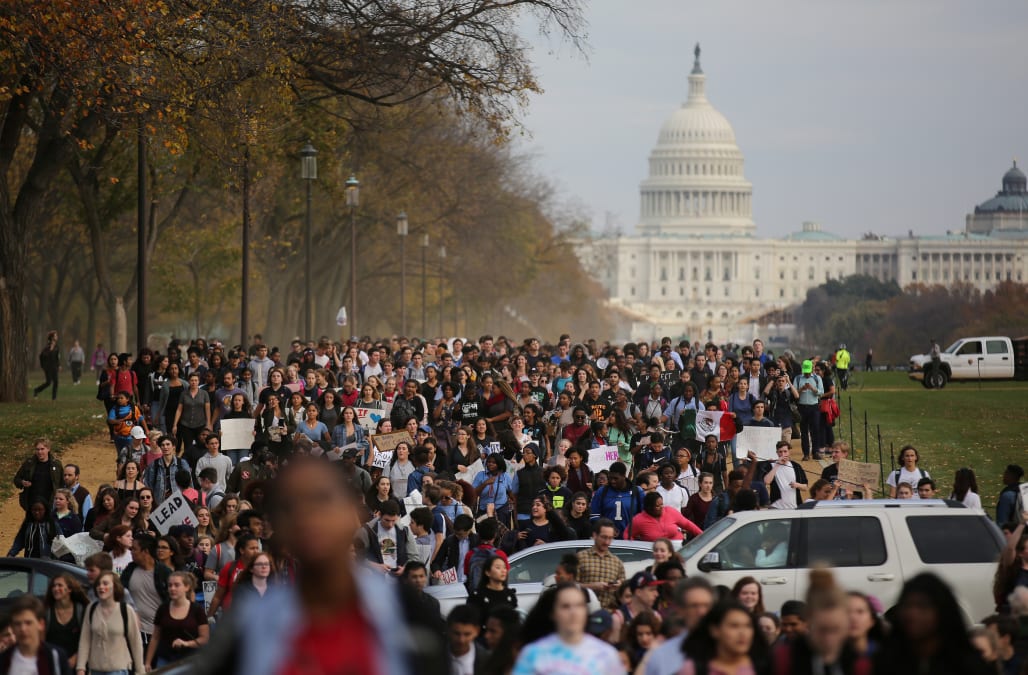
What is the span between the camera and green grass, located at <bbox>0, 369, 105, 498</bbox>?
2414 centimetres

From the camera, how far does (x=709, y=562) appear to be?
13.2 meters

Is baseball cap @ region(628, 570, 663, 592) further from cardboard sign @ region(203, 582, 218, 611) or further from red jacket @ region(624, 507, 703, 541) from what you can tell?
cardboard sign @ region(203, 582, 218, 611)

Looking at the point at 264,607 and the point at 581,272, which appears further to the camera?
the point at 581,272

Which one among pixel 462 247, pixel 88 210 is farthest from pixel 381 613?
pixel 462 247

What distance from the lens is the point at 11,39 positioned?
24.2 metres

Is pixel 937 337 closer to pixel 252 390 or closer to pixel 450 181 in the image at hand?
pixel 450 181

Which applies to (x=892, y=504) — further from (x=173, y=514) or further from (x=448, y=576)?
(x=173, y=514)

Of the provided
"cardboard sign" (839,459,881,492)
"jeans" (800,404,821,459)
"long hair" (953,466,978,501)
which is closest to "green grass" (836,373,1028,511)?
"jeans" (800,404,821,459)

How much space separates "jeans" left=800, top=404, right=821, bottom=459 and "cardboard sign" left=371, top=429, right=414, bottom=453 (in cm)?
902

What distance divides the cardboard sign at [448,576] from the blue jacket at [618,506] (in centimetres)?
258

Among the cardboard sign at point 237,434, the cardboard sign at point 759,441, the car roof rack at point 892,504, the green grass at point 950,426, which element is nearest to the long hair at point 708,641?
the car roof rack at point 892,504

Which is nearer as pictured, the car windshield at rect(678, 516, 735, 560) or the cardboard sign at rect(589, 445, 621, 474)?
the car windshield at rect(678, 516, 735, 560)

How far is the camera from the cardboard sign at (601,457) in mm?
19109

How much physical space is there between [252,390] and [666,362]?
5.95m
